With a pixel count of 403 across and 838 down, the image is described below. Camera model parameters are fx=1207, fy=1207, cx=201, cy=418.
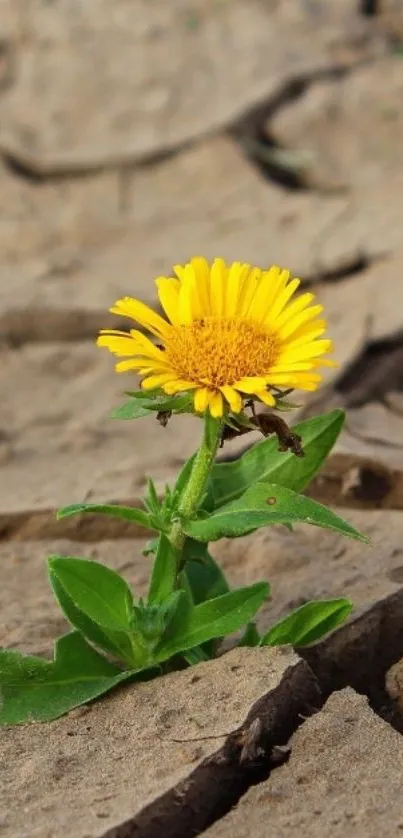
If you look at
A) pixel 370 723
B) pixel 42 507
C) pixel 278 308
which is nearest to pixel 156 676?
pixel 370 723

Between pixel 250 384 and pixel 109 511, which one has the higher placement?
pixel 250 384

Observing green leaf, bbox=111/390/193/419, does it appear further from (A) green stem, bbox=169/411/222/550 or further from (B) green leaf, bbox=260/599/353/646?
(B) green leaf, bbox=260/599/353/646

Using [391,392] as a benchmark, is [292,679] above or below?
below

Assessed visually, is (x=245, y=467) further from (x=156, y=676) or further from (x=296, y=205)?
(x=296, y=205)

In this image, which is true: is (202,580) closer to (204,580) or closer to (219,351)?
(204,580)

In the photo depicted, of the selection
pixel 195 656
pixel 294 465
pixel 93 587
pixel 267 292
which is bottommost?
pixel 195 656

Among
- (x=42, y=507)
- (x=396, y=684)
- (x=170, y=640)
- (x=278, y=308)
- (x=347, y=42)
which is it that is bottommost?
(x=396, y=684)

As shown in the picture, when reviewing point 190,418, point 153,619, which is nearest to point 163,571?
point 153,619
